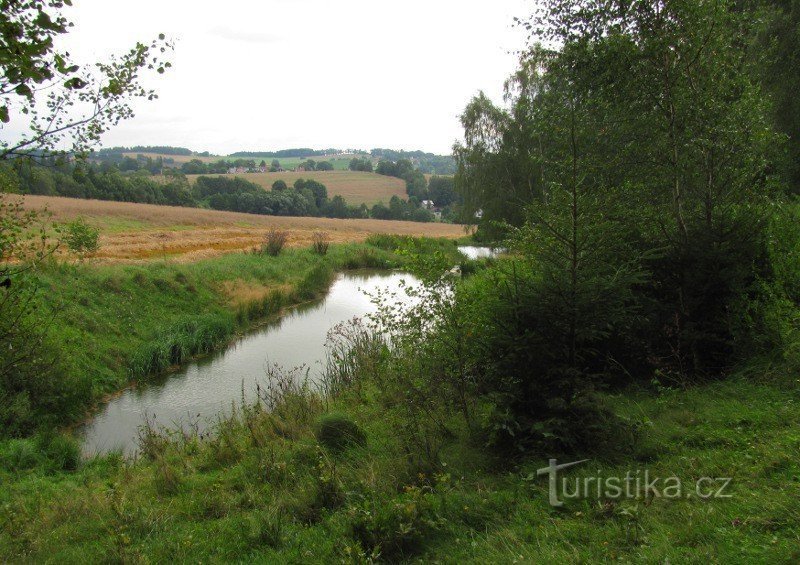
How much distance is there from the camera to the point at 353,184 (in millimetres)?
96812

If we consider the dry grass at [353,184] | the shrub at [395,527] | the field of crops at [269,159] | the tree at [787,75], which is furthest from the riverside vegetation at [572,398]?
the field of crops at [269,159]

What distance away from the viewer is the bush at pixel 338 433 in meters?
6.60

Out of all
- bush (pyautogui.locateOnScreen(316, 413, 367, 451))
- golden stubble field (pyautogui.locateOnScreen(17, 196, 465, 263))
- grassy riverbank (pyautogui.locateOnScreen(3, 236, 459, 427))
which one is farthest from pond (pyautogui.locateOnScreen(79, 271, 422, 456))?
golden stubble field (pyautogui.locateOnScreen(17, 196, 465, 263))

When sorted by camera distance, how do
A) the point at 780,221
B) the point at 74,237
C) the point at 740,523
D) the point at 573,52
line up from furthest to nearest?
the point at 74,237 < the point at 573,52 < the point at 780,221 < the point at 740,523

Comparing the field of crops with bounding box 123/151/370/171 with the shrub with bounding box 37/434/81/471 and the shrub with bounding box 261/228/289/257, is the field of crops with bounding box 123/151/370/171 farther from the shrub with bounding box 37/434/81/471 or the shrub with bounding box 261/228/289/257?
the shrub with bounding box 37/434/81/471

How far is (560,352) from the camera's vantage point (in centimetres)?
527

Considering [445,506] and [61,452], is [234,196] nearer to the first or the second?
[61,452]

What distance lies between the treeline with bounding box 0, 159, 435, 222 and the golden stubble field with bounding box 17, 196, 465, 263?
33.4ft

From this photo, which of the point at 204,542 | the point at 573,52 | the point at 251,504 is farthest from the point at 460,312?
the point at 573,52

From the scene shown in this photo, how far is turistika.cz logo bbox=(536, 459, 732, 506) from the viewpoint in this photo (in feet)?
12.4

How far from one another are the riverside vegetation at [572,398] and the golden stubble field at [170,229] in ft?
60.7

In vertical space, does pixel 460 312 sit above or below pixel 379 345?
above

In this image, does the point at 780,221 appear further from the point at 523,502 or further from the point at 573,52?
the point at 523,502

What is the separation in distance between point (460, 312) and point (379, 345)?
5.13 m
